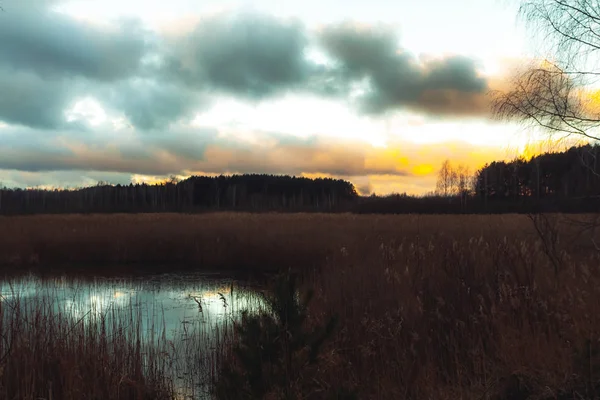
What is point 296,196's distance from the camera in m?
102

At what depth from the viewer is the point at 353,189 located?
377ft

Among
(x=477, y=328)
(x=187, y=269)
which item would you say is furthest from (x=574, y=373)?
(x=187, y=269)

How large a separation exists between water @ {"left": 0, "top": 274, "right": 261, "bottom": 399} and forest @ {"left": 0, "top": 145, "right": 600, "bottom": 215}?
104 feet

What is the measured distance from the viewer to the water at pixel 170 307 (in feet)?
18.6

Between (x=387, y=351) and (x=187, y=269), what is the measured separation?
1175 cm

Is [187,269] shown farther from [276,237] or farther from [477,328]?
[477,328]

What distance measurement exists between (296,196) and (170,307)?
92465mm

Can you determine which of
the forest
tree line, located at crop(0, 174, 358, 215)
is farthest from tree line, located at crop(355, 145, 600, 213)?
tree line, located at crop(0, 174, 358, 215)

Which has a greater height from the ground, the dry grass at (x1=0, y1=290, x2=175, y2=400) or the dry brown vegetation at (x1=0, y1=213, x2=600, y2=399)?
the dry brown vegetation at (x1=0, y1=213, x2=600, y2=399)

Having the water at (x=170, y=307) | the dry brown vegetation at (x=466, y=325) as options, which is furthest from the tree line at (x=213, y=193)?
the dry brown vegetation at (x=466, y=325)

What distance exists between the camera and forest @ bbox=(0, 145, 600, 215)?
45.9 m

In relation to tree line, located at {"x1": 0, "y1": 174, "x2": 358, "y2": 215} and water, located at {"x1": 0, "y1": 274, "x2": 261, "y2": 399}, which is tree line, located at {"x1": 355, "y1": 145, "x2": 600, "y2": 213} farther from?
tree line, located at {"x1": 0, "y1": 174, "x2": 358, "y2": 215}

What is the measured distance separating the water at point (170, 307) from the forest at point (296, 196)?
31.8m

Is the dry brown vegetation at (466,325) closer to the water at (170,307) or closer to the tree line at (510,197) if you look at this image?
the water at (170,307)
